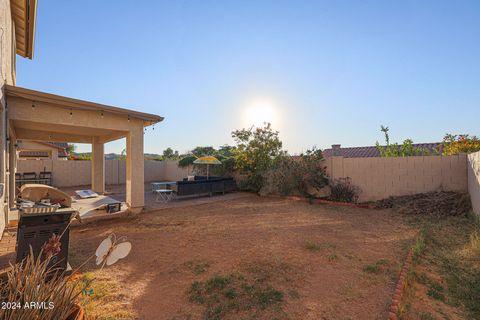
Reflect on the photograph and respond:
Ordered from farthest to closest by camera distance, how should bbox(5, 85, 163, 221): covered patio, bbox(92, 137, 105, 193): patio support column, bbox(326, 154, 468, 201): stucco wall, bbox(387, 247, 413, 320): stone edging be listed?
1. bbox(92, 137, 105, 193): patio support column
2. bbox(326, 154, 468, 201): stucco wall
3. bbox(5, 85, 163, 221): covered patio
4. bbox(387, 247, 413, 320): stone edging

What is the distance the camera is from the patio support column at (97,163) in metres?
12.8

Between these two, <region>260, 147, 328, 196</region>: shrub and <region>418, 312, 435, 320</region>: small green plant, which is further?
<region>260, 147, 328, 196</region>: shrub

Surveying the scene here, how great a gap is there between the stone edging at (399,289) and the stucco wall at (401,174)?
6.26 meters

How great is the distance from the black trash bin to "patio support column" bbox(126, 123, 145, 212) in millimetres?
5202

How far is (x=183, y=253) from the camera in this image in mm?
5004

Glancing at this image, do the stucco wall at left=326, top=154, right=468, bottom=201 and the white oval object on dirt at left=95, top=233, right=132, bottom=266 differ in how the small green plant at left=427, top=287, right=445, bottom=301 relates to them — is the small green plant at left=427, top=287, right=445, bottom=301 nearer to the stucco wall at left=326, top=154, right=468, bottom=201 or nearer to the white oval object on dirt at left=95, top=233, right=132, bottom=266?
the white oval object on dirt at left=95, top=233, right=132, bottom=266

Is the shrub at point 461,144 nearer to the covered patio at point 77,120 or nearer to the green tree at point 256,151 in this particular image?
the green tree at point 256,151

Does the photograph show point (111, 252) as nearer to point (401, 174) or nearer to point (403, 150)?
point (401, 174)

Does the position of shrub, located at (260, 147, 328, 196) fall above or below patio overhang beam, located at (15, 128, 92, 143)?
below

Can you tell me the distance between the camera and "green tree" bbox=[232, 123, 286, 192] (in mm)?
13570

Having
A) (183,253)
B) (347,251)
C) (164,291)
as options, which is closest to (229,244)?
(183,253)

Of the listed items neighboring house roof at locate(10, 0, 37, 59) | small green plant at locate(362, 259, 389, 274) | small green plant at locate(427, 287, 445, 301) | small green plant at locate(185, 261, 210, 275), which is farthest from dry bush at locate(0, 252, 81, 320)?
neighboring house roof at locate(10, 0, 37, 59)

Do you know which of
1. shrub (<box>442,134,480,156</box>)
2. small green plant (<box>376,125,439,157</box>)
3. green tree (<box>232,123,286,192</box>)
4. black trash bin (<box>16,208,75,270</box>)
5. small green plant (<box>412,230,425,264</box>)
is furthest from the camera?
green tree (<box>232,123,286,192</box>)

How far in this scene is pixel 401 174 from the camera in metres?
9.71
